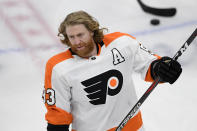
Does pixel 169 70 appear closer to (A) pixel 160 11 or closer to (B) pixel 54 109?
(B) pixel 54 109

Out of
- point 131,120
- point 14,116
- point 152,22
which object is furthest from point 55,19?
point 131,120

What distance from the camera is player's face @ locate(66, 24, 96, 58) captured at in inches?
51.5

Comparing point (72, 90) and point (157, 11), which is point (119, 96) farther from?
point (157, 11)

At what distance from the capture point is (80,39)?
1.31 metres

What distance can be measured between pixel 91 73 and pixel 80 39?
0.17 meters

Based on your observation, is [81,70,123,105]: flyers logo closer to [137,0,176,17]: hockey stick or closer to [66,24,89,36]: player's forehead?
[66,24,89,36]: player's forehead

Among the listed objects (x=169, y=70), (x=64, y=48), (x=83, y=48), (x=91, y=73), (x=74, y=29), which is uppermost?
(x=74, y=29)

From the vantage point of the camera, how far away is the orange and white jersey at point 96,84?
134cm

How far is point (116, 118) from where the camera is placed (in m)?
1.54

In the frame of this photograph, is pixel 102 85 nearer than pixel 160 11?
Yes

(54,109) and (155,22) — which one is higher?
(54,109)

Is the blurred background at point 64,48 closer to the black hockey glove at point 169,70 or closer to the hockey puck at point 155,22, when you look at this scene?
the hockey puck at point 155,22

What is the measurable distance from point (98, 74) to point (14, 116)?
1.53m

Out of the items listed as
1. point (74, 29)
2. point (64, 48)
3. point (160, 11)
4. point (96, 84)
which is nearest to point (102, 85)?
point (96, 84)
